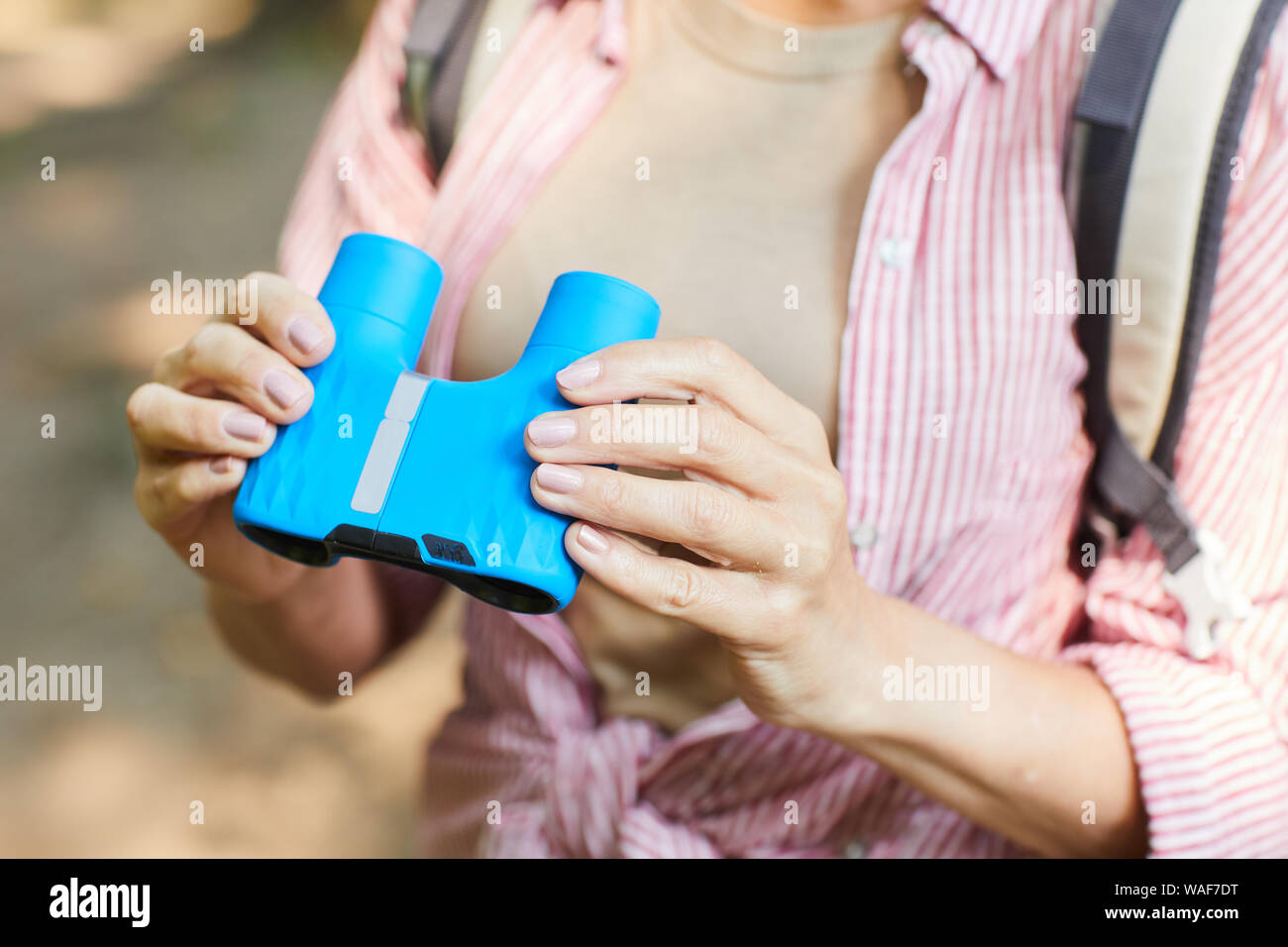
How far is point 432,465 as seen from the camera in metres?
0.44

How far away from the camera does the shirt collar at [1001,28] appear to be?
518 millimetres

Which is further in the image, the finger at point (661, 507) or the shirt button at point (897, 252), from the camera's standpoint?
the shirt button at point (897, 252)

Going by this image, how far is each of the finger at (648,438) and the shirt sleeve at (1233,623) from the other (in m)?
0.27

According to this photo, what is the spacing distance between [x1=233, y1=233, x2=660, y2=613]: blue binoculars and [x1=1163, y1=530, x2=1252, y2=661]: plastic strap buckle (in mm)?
322

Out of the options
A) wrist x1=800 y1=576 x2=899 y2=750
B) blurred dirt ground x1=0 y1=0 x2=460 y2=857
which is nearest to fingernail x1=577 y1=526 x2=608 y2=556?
wrist x1=800 y1=576 x2=899 y2=750

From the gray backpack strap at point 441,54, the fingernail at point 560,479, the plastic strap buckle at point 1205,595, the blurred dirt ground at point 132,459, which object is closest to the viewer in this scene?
the fingernail at point 560,479

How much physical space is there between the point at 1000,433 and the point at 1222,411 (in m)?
0.11

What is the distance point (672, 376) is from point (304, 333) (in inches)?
7.0

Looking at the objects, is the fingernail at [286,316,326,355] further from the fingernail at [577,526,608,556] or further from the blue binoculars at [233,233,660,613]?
the fingernail at [577,526,608,556]

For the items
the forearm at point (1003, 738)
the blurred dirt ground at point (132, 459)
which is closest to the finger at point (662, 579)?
the forearm at point (1003, 738)

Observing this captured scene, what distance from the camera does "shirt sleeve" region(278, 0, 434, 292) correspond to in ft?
2.06

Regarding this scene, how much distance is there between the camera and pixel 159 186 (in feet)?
5.79

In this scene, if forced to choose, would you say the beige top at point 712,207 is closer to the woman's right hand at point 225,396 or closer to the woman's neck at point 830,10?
the woman's neck at point 830,10

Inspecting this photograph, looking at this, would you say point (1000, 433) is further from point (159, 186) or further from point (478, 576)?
point (159, 186)
